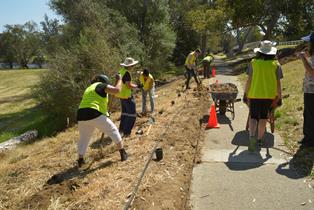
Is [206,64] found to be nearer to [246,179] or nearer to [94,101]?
[94,101]

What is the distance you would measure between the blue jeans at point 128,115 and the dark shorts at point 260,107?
124 inches

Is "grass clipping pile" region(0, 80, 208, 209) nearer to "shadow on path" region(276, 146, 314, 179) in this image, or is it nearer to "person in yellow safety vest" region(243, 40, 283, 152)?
"person in yellow safety vest" region(243, 40, 283, 152)

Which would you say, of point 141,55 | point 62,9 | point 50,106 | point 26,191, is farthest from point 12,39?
point 26,191

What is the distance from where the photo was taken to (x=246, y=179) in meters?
6.34

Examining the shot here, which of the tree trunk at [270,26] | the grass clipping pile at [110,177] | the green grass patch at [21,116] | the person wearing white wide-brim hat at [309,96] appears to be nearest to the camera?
the grass clipping pile at [110,177]

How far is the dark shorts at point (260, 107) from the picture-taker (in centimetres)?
743

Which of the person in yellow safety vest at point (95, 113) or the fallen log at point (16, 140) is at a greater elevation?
the person in yellow safety vest at point (95, 113)

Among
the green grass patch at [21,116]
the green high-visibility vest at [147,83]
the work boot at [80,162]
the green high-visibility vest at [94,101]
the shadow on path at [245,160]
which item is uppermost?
the green high-visibility vest at [94,101]

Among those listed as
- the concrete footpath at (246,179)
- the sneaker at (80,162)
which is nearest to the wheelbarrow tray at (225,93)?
the concrete footpath at (246,179)

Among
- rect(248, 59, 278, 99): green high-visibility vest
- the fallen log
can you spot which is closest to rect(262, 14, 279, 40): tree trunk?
the fallen log

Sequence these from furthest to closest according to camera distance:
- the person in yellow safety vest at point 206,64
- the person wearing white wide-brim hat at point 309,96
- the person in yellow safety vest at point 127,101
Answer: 1. the person in yellow safety vest at point 206,64
2. the person in yellow safety vest at point 127,101
3. the person wearing white wide-brim hat at point 309,96

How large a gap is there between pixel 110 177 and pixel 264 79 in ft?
11.2

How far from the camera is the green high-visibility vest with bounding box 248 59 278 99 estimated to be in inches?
287

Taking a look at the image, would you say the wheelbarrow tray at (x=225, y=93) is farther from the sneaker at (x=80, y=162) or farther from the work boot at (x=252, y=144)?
the sneaker at (x=80, y=162)
